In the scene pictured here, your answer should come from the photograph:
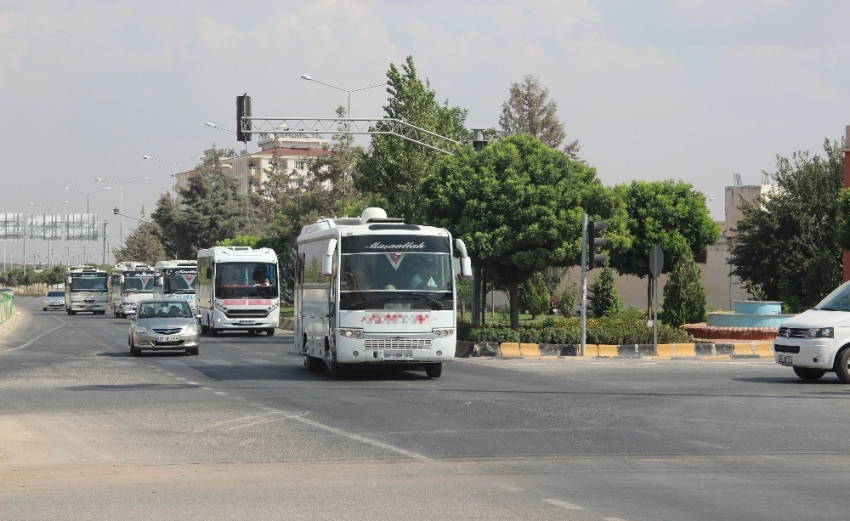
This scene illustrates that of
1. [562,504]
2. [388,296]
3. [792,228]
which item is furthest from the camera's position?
[792,228]

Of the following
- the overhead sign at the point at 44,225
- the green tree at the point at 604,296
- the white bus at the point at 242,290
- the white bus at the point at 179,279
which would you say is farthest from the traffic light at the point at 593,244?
the overhead sign at the point at 44,225

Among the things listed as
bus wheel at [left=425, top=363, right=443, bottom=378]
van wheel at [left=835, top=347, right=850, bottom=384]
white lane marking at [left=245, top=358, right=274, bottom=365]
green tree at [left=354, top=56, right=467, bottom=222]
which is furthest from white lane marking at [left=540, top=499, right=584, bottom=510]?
green tree at [left=354, top=56, right=467, bottom=222]

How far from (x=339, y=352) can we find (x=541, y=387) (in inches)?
150

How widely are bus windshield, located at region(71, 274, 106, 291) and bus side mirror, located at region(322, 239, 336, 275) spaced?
57.9 m

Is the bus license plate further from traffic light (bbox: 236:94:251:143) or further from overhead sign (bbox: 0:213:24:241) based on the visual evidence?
overhead sign (bbox: 0:213:24:241)

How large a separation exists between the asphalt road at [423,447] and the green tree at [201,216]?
81.3 metres

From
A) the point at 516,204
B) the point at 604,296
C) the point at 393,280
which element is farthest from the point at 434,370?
the point at 604,296

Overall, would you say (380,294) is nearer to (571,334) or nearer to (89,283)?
(571,334)

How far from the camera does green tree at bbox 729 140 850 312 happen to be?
1914 inches

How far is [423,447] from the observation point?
12656mm

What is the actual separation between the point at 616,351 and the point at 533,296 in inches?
993

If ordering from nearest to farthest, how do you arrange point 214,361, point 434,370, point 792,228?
point 434,370
point 214,361
point 792,228

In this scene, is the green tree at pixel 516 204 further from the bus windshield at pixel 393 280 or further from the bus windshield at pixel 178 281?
the bus windshield at pixel 178 281

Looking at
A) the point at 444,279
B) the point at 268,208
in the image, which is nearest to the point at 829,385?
the point at 444,279
